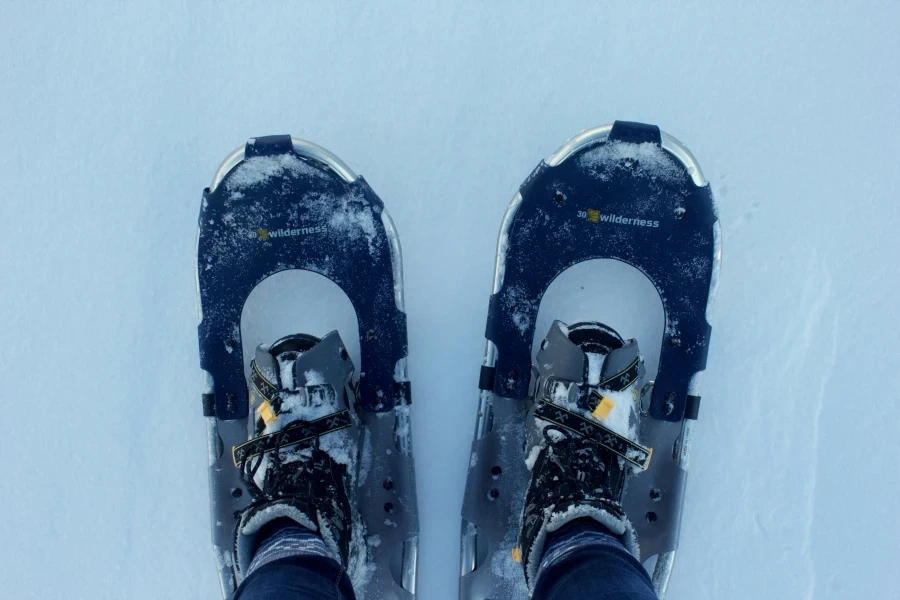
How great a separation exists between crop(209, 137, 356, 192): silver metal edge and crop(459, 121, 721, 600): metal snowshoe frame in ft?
1.24

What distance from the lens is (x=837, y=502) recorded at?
4.87ft

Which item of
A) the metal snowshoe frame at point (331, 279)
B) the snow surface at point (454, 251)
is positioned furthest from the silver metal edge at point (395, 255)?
the snow surface at point (454, 251)

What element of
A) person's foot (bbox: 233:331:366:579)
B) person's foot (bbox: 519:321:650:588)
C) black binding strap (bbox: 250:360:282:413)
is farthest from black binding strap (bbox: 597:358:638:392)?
black binding strap (bbox: 250:360:282:413)

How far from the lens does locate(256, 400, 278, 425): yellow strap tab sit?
1304 mm

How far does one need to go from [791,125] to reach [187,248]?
1536 mm

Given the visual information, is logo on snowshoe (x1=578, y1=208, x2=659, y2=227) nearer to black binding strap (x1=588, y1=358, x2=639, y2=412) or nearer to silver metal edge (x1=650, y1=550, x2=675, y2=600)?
black binding strap (x1=588, y1=358, x2=639, y2=412)

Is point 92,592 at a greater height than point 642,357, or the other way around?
point 642,357

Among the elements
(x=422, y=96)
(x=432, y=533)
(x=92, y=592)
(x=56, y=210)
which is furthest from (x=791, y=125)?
(x=92, y=592)

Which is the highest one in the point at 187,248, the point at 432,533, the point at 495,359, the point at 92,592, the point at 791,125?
the point at 791,125

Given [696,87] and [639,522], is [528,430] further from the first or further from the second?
[696,87]

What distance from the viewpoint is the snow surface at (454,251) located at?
1.47 m

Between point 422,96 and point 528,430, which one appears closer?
point 528,430

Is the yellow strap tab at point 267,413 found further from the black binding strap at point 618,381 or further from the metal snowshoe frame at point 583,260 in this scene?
the black binding strap at point 618,381

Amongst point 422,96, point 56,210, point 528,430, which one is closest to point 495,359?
point 528,430
